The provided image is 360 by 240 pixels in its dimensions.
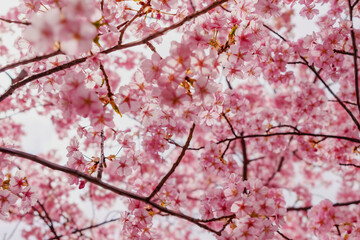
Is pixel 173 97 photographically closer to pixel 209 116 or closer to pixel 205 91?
pixel 205 91

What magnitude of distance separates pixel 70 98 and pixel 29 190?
1.57 meters

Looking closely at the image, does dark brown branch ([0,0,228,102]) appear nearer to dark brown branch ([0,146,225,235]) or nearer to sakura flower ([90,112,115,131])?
sakura flower ([90,112,115,131])

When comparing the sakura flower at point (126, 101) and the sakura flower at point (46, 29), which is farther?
the sakura flower at point (126, 101)

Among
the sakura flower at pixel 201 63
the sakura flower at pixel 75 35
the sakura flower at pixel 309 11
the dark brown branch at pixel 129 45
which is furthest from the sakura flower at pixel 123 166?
the sakura flower at pixel 309 11

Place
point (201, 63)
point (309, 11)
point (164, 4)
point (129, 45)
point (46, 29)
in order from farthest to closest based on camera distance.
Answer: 1. point (309, 11)
2. point (164, 4)
3. point (201, 63)
4. point (129, 45)
5. point (46, 29)

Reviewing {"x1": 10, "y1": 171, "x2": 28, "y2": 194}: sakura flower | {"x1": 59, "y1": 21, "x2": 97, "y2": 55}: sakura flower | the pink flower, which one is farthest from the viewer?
{"x1": 10, "y1": 171, "x2": 28, "y2": 194}: sakura flower

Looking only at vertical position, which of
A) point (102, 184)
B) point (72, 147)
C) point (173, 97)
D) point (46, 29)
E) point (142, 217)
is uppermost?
point (72, 147)

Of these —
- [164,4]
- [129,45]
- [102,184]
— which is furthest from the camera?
[164,4]

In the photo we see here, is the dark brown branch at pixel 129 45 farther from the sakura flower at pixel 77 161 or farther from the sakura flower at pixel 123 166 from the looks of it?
the sakura flower at pixel 123 166

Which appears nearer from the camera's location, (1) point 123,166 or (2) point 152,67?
(2) point 152,67

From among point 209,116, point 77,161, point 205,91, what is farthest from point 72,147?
point 205,91

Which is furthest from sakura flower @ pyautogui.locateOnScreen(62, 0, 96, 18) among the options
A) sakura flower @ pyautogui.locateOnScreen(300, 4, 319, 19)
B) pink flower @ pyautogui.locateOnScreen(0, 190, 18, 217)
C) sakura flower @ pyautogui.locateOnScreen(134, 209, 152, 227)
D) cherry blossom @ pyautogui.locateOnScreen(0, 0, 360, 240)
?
sakura flower @ pyautogui.locateOnScreen(300, 4, 319, 19)

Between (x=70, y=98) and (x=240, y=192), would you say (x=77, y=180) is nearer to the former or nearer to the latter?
(x=70, y=98)

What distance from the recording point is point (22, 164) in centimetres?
1023
